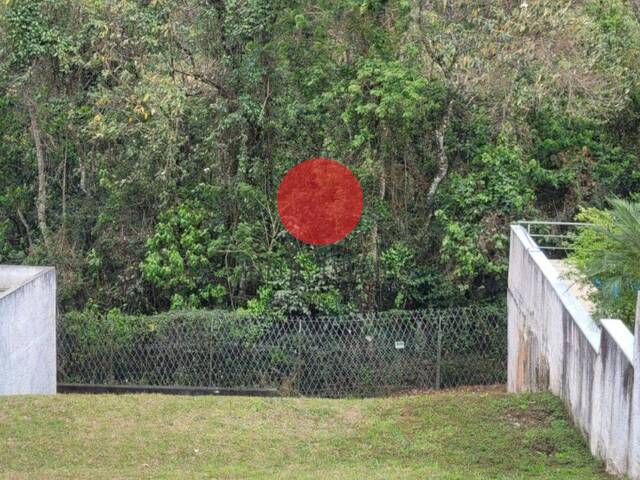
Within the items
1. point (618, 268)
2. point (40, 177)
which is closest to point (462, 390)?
point (618, 268)

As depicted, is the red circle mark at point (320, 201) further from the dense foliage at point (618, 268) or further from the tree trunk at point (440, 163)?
the dense foliage at point (618, 268)

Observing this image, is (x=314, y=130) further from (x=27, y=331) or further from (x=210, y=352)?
(x=27, y=331)

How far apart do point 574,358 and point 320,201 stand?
9.56m

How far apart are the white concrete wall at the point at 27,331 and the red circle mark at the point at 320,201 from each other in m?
5.61

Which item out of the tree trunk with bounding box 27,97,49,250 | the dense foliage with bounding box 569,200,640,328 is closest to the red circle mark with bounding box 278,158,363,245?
the tree trunk with bounding box 27,97,49,250

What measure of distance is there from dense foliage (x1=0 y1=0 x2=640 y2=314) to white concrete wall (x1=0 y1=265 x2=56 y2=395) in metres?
3.89

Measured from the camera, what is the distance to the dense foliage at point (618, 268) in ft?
31.3

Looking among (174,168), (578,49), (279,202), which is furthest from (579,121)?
(174,168)

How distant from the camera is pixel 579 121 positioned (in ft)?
63.6

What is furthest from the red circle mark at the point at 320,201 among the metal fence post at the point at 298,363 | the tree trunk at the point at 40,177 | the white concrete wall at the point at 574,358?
the tree trunk at the point at 40,177

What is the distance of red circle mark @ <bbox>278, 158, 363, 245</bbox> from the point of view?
18781 millimetres

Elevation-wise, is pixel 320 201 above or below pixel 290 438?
above

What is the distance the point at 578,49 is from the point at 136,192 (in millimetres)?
9231

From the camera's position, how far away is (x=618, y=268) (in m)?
9.78
